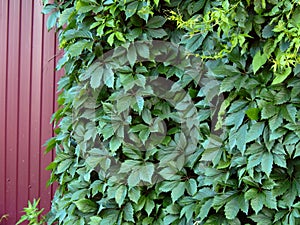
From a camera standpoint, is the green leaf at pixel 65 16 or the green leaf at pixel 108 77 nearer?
the green leaf at pixel 108 77

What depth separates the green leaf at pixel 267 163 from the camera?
4.76ft

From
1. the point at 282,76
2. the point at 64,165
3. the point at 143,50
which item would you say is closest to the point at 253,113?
the point at 282,76

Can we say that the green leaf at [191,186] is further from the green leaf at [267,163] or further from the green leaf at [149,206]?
the green leaf at [267,163]

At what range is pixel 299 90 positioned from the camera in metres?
1.44

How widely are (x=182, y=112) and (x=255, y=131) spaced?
356 millimetres

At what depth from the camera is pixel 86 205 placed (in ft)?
5.84

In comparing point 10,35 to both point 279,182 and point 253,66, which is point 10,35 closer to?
point 253,66

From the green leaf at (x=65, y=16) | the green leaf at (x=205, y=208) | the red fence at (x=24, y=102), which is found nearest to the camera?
the green leaf at (x=205, y=208)

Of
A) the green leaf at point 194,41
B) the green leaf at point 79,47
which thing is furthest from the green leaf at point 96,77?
the green leaf at point 194,41

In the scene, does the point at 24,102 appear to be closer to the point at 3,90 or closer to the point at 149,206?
the point at 3,90

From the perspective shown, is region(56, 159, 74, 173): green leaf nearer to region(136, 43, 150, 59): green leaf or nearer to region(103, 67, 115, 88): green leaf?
region(103, 67, 115, 88): green leaf

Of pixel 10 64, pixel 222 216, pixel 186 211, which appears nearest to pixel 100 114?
pixel 186 211

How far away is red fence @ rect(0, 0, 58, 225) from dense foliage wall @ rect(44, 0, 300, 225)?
1.05 metres

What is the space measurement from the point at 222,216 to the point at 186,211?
0.53 feet
